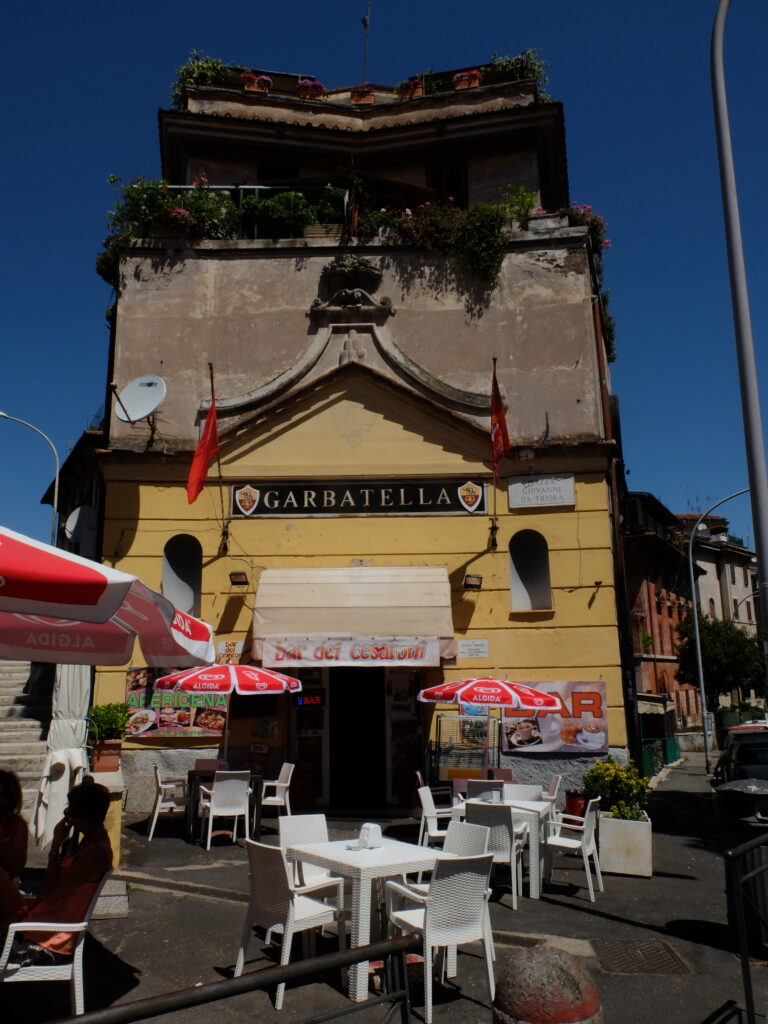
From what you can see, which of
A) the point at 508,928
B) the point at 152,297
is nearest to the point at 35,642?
the point at 508,928

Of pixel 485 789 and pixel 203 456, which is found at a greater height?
pixel 203 456

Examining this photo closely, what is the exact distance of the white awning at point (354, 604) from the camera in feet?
46.3

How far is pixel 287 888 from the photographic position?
630cm

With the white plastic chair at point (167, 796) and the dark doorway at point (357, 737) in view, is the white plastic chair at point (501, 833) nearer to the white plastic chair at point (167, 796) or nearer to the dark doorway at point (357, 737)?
the white plastic chair at point (167, 796)

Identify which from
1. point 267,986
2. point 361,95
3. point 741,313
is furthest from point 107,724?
point 361,95

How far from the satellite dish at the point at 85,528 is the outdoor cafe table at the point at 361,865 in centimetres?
1111

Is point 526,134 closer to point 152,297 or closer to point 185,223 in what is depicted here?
point 185,223

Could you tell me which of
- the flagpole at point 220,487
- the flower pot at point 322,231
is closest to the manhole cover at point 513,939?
the flagpole at point 220,487

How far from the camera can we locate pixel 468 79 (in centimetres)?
2056

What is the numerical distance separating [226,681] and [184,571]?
4804 millimetres

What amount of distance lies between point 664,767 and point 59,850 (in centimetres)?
2532

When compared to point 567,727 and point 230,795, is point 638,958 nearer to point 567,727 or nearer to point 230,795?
point 230,795

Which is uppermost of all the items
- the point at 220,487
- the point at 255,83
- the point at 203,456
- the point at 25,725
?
the point at 255,83

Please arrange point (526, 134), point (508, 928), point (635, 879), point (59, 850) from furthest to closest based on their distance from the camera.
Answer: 1. point (526, 134)
2. point (635, 879)
3. point (508, 928)
4. point (59, 850)
